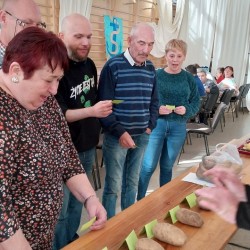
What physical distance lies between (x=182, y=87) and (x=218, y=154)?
3.02ft

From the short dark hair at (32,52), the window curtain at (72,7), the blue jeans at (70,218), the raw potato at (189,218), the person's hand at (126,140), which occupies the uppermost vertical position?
the window curtain at (72,7)

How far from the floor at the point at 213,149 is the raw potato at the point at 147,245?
4.86 feet

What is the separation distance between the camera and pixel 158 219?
127cm

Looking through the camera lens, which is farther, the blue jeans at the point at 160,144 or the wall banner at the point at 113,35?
the wall banner at the point at 113,35

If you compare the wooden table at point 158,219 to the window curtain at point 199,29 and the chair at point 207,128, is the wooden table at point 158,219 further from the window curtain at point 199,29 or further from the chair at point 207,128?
the window curtain at point 199,29

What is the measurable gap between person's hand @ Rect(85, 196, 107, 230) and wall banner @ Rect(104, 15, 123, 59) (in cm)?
502

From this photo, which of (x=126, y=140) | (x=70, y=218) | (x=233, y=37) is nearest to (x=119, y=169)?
(x=126, y=140)

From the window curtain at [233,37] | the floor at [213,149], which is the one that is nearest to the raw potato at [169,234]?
the floor at [213,149]

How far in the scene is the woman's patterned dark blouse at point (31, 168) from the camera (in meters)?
0.91

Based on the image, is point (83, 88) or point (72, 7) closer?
point (83, 88)

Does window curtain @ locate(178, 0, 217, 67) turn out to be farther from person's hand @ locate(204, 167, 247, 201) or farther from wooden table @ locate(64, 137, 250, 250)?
person's hand @ locate(204, 167, 247, 201)

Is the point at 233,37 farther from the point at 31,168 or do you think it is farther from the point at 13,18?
the point at 31,168

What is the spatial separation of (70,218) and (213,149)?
10.6 feet

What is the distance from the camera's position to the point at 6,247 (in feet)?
2.91
